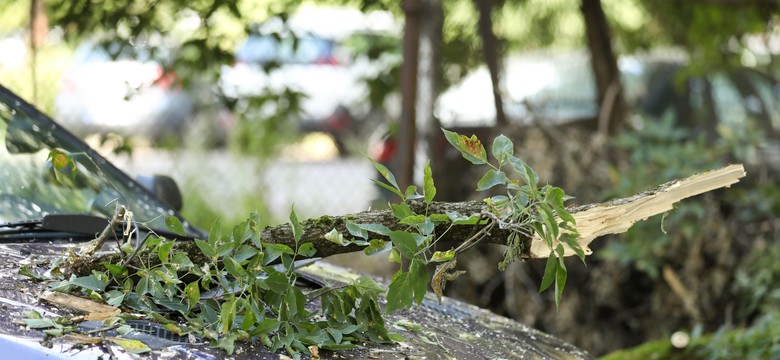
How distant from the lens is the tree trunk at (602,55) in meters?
6.70

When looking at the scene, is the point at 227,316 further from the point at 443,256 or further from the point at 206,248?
the point at 443,256

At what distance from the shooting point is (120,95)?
21.1 ft

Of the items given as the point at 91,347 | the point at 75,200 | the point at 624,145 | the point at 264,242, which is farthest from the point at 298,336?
the point at 624,145

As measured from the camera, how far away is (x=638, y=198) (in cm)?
265

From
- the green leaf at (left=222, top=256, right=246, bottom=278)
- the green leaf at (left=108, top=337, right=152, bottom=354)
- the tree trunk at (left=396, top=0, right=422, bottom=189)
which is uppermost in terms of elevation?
the tree trunk at (left=396, top=0, right=422, bottom=189)

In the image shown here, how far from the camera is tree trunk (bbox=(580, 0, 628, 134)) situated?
6.70m

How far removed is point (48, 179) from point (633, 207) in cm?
171

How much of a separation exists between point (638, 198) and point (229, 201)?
219 inches

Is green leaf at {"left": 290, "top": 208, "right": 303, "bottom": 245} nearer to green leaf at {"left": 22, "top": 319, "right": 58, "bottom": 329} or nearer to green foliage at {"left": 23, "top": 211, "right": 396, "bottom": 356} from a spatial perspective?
green foliage at {"left": 23, "top": 211, "right": 396, "bottom": 356}

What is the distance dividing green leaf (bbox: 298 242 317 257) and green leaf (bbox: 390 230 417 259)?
203 millimetres

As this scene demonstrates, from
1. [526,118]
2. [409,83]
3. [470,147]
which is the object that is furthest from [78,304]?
[526,118]

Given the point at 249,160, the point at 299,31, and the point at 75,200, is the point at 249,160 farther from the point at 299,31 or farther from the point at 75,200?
the point at 75,200

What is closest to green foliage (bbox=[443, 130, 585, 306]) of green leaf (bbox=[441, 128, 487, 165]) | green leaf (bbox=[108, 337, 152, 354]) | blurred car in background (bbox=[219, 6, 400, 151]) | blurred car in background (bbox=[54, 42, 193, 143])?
green leaf (bbox=[441, 128, 487, 165])

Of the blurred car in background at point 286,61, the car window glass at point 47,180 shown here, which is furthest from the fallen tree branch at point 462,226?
the blurred car in background at point 286,61
